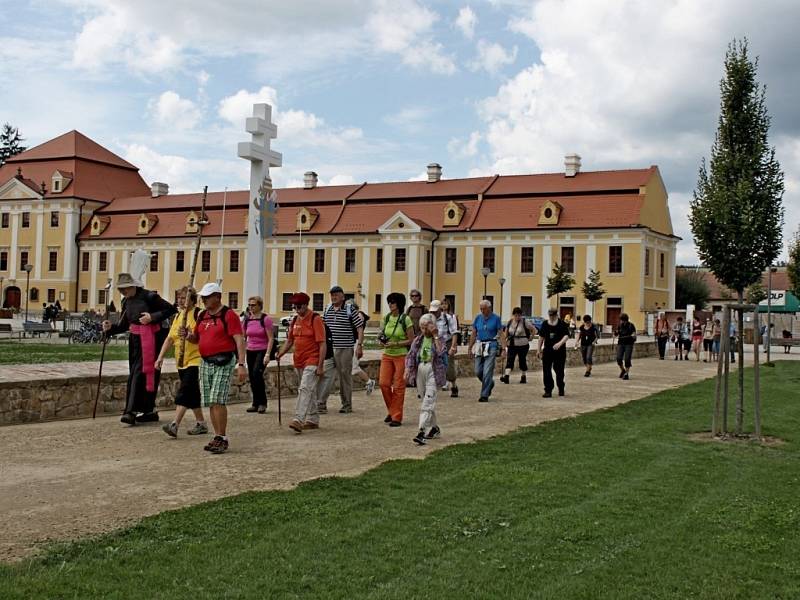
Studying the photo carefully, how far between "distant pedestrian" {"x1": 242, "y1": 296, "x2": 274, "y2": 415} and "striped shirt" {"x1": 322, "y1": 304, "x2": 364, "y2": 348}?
2.77 feet

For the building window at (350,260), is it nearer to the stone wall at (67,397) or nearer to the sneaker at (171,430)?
the stone wall at (67,397)

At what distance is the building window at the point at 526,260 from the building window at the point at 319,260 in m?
14.3

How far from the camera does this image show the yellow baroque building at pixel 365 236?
53625mm

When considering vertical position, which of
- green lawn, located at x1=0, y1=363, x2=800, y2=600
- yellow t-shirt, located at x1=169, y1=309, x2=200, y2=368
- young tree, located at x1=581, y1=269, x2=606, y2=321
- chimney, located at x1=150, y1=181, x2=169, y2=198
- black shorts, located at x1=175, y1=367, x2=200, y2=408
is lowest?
green lawn, located at x1=0, y1=363, x2=800, y2=600

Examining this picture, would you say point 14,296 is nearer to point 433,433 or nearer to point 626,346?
point 626,346

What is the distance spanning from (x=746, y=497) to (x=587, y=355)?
550 inches

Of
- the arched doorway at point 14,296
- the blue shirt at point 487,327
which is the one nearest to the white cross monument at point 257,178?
the blue shirt at point 487,327

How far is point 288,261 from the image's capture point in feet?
205

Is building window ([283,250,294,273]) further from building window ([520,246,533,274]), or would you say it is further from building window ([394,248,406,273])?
building window ([520,246,533,274])

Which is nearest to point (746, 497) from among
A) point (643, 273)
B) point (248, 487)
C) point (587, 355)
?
point (248, 487)

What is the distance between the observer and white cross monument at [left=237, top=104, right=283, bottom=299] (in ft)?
62.1

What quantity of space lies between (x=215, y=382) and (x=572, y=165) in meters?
51.8

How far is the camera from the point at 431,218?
58469mm

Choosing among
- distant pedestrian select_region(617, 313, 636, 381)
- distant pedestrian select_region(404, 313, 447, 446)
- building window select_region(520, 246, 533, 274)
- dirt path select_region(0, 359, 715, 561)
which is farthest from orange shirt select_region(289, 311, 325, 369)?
building window select_region(520, 246, 533, 274)
